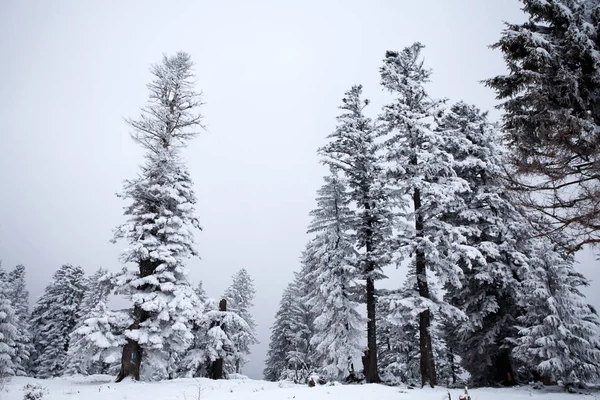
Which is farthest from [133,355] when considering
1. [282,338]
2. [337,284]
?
[282,338]

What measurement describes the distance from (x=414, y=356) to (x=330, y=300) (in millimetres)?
15022

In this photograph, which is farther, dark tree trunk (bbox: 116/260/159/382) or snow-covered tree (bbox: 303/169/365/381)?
snow-covered tree (bbox: 303/169/365/381)

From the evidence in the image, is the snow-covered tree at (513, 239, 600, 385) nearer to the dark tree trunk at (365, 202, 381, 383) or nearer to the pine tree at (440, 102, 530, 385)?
the pine tree at (440, 102, 530, 385)

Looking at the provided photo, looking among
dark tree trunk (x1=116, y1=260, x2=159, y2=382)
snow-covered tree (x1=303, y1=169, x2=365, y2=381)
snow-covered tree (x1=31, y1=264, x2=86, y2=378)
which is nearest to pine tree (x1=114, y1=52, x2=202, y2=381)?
dark tree trunk (x1=116, y1=260, x2=159, y2=382)

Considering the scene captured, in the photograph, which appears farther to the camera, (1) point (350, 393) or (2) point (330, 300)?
(2) point (330, 300)

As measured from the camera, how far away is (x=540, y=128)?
27.6ft

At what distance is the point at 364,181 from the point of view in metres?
18.9

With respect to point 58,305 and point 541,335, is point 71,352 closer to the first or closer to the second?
point 541,335

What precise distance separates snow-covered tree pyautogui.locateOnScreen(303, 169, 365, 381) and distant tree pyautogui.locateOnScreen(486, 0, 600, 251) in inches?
415

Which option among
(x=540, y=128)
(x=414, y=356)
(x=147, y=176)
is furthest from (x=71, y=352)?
(x=414, y=356)

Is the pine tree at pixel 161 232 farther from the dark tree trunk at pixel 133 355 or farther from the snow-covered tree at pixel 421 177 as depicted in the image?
the snow-covered tree at pixel 421 177

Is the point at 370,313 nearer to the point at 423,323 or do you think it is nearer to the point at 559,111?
the point at 423,323

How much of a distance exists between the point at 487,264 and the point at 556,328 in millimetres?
4050

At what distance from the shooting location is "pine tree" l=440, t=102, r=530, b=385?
15938 millimetres
